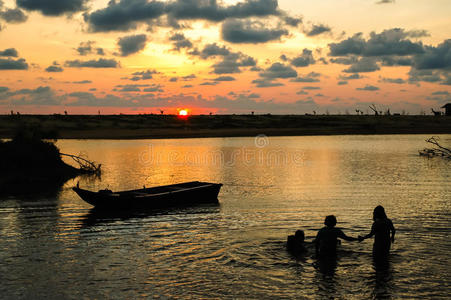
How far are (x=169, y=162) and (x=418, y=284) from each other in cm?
3923

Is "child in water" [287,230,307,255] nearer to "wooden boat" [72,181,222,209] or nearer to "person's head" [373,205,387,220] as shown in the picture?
"person's head" [373,205,387,220]

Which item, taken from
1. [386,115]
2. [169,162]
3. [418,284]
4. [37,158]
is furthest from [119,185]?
[386,115]

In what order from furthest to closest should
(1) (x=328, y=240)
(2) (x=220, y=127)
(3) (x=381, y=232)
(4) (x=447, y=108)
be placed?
(4) (x=447, y=108) → (2) (x=220, y=127) → (1) (x=328, y=240) → (3) (x=381, y=232)

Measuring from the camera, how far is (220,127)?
12094cm

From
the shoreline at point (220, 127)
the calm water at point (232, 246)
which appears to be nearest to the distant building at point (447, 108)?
the shoreline at point (220, 127)

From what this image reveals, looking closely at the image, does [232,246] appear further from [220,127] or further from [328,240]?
[220,127]

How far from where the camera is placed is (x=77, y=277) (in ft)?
45.2

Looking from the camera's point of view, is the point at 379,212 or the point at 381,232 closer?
the point at 379,212

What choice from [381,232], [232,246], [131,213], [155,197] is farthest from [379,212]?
[131,213]

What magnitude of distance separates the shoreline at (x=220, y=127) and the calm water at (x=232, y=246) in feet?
231

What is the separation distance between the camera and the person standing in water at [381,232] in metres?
14.1

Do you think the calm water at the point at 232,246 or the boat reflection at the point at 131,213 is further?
the boat reflection at the point at 131,213

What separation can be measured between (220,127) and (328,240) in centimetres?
10675

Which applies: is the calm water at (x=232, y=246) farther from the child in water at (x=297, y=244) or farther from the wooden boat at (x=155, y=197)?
the wooden boat at (x=155, y=197)
